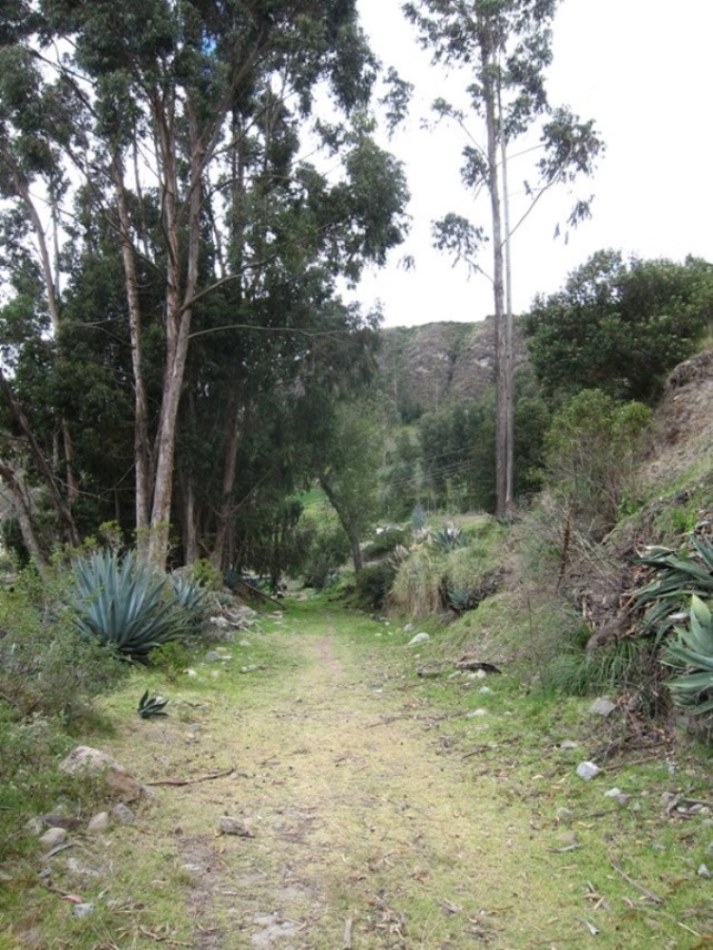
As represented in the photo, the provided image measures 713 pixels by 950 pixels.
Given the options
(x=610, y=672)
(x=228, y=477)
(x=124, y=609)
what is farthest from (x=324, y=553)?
(x=610, y=672)

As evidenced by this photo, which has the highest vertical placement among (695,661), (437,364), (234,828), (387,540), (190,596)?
(437,364)

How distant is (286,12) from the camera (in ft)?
50.7

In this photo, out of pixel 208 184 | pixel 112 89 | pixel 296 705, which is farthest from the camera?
pixel 208 184

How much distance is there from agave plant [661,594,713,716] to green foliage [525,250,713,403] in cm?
1173

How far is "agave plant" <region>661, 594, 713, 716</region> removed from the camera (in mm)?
4227

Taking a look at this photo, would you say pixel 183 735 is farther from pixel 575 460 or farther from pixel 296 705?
pixel 575 460

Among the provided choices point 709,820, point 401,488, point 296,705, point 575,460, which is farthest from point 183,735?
point 401,488

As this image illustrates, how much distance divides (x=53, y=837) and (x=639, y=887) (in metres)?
2.84

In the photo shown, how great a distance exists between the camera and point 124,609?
8258mm

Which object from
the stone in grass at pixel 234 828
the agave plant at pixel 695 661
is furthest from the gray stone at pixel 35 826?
the agave plant at pixel 695 661

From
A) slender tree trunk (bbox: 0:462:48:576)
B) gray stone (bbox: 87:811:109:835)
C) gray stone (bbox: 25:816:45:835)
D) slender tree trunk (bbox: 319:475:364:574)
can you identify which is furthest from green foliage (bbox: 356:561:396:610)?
gray stone (bbox: 25:816:45:835)

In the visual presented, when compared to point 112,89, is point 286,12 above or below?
above

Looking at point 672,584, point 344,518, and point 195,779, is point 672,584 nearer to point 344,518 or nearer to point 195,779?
point 195,779

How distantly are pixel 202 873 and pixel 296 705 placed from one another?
4049 millimetres
